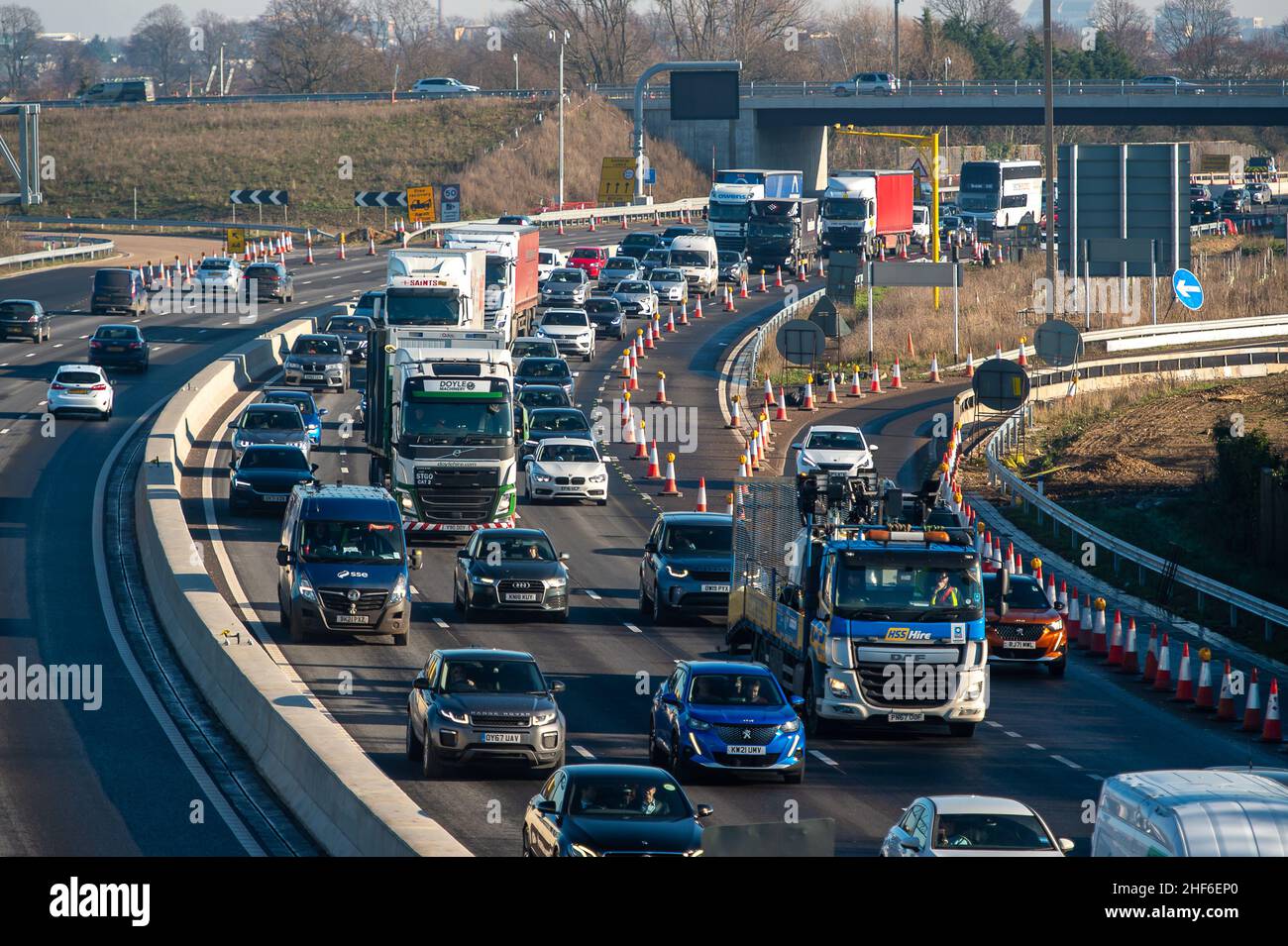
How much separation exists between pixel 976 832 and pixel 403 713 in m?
10.5

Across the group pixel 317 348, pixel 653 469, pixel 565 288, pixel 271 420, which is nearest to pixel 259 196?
pixel 565 288

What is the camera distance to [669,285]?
7762 centimetres

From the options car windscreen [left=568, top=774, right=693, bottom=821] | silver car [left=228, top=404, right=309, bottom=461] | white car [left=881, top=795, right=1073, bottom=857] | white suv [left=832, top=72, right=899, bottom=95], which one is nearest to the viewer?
white car [left=881, top=795, right=1073, bottom=857]

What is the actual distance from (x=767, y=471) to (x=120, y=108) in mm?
100225

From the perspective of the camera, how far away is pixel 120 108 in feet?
443

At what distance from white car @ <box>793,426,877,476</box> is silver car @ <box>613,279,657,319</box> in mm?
29284

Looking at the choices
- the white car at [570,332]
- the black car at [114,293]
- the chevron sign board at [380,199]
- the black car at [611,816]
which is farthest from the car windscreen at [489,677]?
the chevron sign board at [380,199]

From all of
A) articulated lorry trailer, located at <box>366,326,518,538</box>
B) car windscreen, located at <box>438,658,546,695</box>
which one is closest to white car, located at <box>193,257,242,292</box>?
articulated lorry trailer, located at <box>366,326,518,538</box>

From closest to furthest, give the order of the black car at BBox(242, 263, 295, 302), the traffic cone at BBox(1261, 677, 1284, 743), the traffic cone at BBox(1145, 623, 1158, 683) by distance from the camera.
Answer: the traffic cone at BBox(1261, 677, 1284, 743) < the traffic cone at BBox(1145, 623, 1158, 683) < the black car at BBox(242, 263, 295, 302)

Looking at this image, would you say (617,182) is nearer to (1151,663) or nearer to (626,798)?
(1151,663)

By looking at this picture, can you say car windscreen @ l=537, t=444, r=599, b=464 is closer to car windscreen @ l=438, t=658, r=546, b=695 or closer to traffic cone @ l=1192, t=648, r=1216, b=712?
traffic cone @ l=1192, t=648, r=1216, b=712

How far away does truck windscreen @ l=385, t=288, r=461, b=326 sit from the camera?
49.1m
